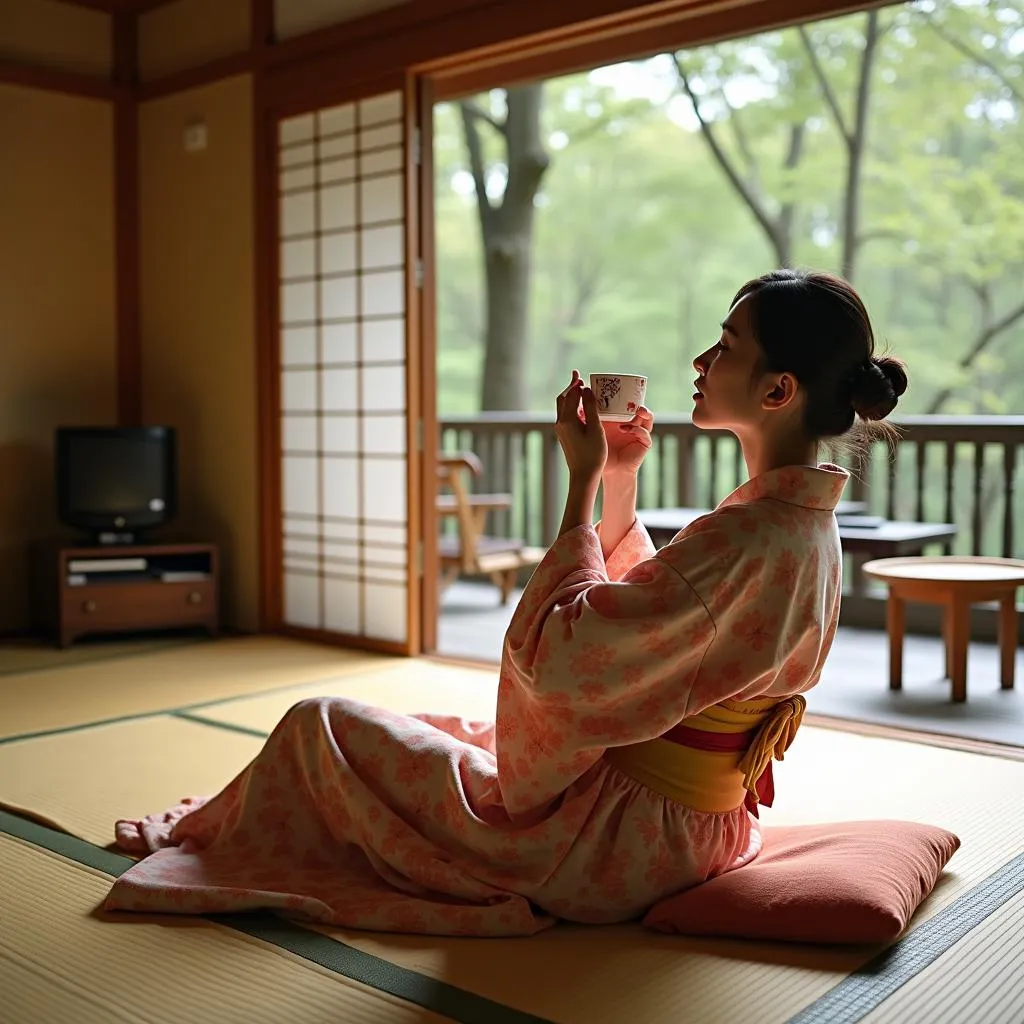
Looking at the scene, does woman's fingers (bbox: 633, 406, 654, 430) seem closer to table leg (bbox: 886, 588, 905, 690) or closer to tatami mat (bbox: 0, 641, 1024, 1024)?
tatami mat (bbox: 0, 641, 1024, 1024)

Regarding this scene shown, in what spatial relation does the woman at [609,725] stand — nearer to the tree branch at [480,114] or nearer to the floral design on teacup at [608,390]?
the floral design on teacup at [608,390]

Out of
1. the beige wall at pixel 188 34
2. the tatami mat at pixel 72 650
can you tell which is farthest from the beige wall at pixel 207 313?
the tatami mat at pixel 72 650

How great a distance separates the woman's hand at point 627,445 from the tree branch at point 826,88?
849 cm

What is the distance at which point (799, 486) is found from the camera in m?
1.95

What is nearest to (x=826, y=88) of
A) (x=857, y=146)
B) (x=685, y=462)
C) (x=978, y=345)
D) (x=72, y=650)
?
(x=857, y=146)

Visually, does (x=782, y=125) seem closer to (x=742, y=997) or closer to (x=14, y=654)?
(x=14, y=654)

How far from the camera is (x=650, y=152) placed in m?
12.3

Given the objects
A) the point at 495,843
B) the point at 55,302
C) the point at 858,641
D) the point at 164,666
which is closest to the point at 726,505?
the point at 495,843

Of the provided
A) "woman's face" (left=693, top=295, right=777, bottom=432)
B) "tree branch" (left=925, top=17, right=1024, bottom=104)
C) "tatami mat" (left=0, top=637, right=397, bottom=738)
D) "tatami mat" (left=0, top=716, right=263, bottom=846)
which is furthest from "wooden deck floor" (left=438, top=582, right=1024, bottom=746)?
"tree branch" (left=925, top=17, right=1024, bottom=104)

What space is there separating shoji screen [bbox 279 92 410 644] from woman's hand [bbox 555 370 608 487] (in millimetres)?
2936

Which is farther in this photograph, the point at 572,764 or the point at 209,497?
the point at 209,497

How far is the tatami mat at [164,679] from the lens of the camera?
12.7ft

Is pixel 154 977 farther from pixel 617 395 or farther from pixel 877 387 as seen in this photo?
pixel 877 387

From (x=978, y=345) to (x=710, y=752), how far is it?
31.4ft
